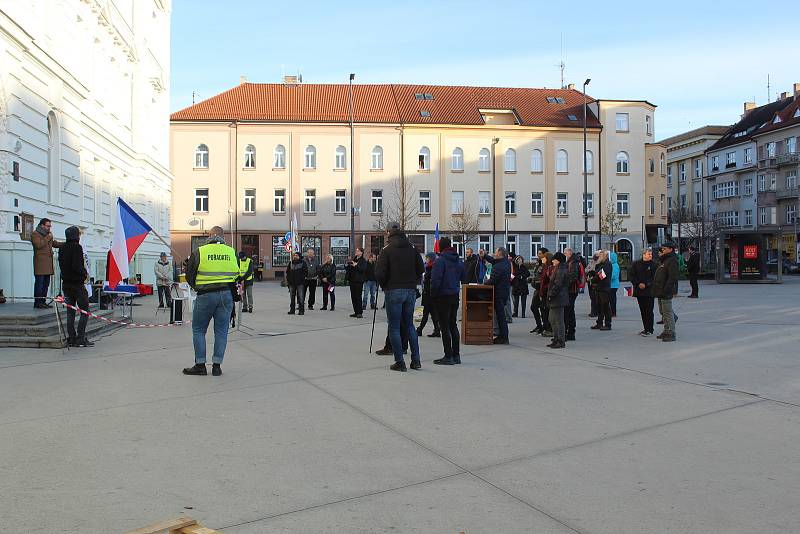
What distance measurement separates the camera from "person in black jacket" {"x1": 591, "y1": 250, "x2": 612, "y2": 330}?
15.6m

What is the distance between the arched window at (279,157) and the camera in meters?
56.9

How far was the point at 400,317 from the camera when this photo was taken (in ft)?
33.4

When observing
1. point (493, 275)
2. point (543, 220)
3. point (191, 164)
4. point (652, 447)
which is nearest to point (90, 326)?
point (493, 275)

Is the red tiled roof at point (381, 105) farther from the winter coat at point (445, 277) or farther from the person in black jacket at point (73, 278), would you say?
the winter coat at point (445, 277)

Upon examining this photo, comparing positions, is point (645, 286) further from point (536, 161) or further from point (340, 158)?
point (536, 161)

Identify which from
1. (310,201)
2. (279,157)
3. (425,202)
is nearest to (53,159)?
(279,157)

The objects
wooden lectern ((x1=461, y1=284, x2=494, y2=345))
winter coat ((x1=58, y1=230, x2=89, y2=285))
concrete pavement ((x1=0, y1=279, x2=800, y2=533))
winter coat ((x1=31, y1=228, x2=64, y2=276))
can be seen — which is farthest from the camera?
winter coat ((x1=31, y1=228, x2=64, y2=276))

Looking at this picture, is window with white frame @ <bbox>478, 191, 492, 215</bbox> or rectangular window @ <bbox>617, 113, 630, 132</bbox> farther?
rectangular window @ <bbox>617, 113, 630, 132</bbox>

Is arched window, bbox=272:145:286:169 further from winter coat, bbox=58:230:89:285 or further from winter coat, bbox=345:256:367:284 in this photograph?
winter coat, bbox=58:230:89:285

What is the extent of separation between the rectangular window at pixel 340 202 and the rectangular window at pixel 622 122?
2318 centimetres

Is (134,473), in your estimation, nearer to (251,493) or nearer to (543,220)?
(251,493)

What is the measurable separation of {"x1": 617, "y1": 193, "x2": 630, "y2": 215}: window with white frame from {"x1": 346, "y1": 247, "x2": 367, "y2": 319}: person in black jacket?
151 ft

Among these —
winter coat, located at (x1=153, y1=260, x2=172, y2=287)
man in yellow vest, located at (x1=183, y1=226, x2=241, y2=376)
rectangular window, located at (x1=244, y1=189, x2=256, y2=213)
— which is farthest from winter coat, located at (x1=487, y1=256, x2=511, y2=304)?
rectangular window, located at (x1=244, y1=189, x2=256, y2=213)

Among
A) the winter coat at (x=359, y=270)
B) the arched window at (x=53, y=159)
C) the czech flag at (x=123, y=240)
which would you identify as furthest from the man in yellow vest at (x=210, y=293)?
the arched window at (x=53, y=159)
